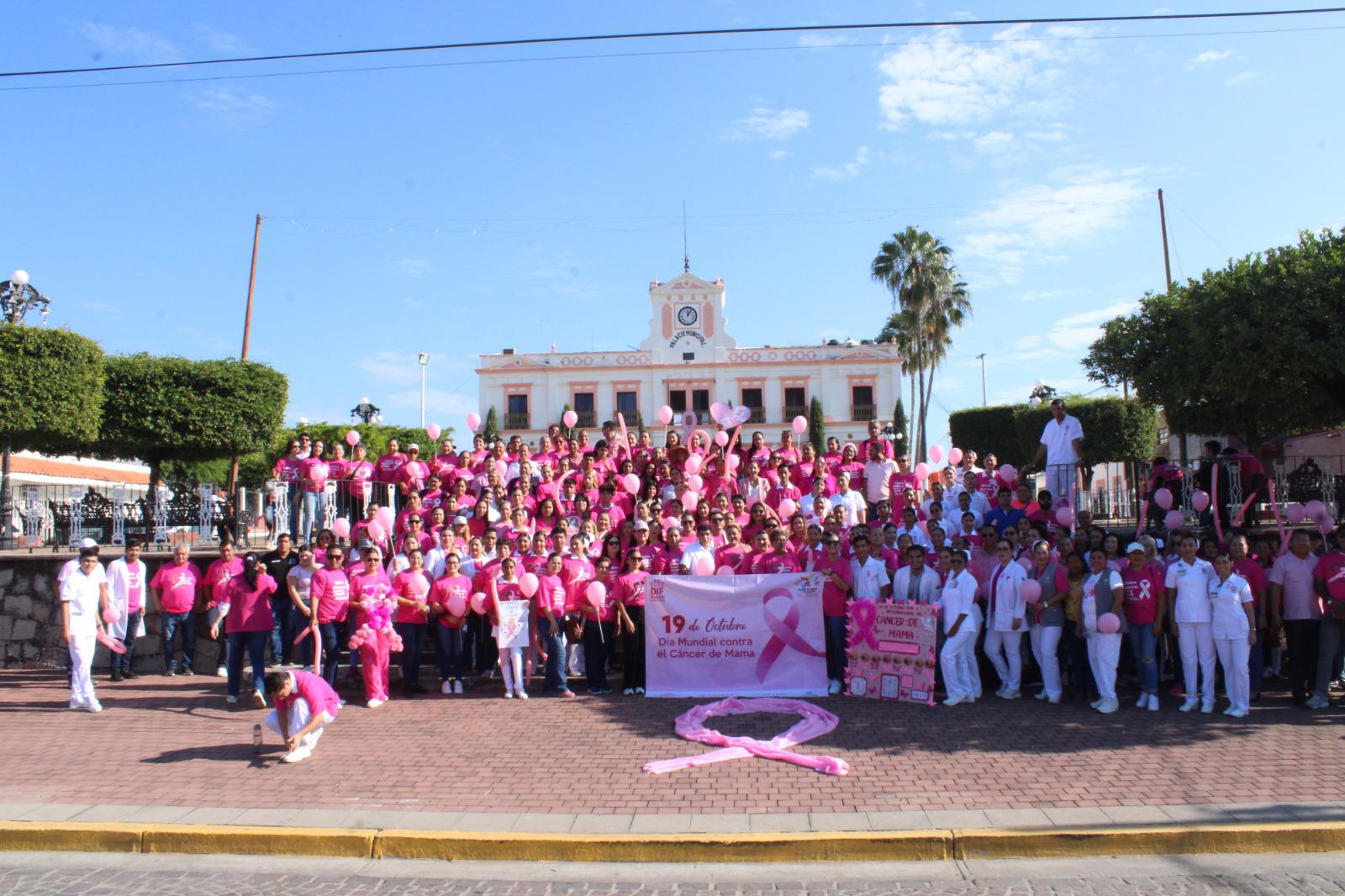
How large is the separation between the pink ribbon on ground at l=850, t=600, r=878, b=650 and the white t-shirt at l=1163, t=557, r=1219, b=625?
110 inches

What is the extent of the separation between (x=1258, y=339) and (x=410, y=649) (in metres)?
13.0

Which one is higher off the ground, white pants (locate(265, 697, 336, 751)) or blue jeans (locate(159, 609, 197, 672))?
blue jeans (locate(159, 609, 197, 672))

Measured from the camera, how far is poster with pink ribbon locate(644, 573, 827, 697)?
31.3ft

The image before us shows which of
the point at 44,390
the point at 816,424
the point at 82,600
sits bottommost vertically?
the point at 82,600

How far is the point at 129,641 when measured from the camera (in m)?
11.1

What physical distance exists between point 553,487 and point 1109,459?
23831mm

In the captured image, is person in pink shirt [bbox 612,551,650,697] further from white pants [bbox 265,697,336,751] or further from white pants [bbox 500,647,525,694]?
white pants [bbox 265,697,336,751]

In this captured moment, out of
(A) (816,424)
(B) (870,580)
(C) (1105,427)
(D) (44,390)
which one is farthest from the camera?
(A) (816,424)

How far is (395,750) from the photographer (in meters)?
7.62

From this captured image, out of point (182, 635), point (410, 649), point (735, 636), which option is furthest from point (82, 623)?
point (735, 636)

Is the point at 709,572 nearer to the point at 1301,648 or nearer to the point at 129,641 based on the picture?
the point at 1301,648

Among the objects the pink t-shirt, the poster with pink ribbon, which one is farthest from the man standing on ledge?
the pink t-shirt

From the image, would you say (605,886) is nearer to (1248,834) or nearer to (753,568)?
(1248,834)

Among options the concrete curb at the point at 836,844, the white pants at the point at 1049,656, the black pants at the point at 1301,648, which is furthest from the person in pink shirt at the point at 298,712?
the black pants at the point at 1301,648
